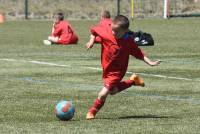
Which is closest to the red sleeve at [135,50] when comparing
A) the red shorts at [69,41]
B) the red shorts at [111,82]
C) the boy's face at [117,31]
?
the boy's face at [117,31]

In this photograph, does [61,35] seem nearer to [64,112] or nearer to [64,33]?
[64,33]

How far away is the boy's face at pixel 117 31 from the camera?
1130 centimetres

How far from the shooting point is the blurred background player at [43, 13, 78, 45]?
94.4ft

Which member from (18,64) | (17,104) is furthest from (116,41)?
(18,64)

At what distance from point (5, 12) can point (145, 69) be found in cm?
4190

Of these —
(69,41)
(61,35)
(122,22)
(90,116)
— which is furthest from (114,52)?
(61,35)

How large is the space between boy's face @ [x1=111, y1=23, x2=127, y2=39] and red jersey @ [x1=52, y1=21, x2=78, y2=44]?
17.0m

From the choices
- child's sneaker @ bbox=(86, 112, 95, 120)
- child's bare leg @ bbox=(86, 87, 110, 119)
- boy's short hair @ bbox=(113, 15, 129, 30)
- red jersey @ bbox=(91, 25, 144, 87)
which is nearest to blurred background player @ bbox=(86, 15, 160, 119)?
red jersey @ bbox=(91, 25, 144, 87)

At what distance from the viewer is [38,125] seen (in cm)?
1048

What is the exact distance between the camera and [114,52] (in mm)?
11664

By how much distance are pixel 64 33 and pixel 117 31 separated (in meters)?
17.4

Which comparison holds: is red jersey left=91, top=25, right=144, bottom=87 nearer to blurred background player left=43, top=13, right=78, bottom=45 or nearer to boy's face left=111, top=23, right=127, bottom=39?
boy's face left=111, top=23, right=127, bottom=39

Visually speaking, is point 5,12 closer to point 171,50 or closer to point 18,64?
point 171,50

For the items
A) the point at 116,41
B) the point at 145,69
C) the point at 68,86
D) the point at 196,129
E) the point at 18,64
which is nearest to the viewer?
the point at 196,129
